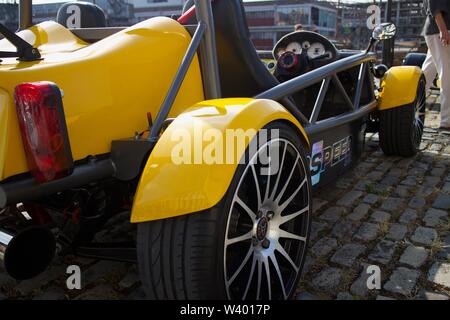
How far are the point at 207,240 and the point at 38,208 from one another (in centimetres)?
102

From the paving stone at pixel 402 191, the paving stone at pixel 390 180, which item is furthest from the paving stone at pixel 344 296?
the paving stone at pixel 390 180

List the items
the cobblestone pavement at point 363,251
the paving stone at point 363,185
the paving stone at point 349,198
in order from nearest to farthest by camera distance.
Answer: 1. the cobblestone pavement at point 363,251
2. the paving stone at point 349,198
3. the paving stone at point 363,185

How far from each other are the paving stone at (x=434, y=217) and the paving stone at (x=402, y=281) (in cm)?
74

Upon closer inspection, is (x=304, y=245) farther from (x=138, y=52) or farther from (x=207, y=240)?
(x=138, y=52)

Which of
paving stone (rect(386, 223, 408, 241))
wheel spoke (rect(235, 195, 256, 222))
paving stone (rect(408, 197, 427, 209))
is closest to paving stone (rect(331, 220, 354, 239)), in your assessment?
paving stone (rect(386, 223, 408, 241))

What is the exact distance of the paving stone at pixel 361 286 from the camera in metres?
2.22

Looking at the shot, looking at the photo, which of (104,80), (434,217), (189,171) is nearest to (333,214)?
(434,217)

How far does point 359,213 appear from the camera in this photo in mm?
3232

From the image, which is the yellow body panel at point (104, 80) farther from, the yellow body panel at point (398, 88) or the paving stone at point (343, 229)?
the yellow body panel at point (398, 88)

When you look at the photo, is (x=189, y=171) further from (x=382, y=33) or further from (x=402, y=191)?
(x=382, y=33)

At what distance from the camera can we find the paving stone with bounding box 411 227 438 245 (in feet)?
9.12

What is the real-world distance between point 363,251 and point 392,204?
896 millimetres

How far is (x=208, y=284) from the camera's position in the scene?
1.62 metres
